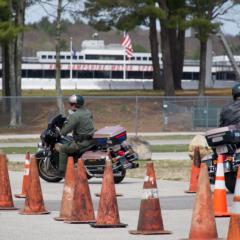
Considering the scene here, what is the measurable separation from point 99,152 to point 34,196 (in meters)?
4.84

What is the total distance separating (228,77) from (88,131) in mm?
74008

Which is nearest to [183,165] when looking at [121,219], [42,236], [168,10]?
[121,219]

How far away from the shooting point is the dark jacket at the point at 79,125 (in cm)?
1738

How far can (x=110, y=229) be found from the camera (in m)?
11.2

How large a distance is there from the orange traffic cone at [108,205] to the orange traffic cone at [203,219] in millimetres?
1481

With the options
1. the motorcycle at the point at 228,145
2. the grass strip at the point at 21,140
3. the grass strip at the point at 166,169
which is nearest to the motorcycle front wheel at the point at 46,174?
the grass strip at the point at 166,169

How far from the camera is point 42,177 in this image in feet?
60.1

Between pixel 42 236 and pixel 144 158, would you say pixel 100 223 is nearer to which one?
pixel 42 236

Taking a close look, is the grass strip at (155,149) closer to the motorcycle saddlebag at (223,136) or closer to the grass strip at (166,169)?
the grass strip at (166,169)

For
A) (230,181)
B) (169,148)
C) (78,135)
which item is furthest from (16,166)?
(169,148)

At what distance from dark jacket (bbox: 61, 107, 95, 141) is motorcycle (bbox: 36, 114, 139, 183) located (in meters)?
0.17

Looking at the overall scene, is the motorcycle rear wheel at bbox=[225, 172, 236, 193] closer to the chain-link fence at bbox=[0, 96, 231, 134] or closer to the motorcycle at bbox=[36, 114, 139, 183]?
the motorcycle at bbox=[36, 114, 139, 183]

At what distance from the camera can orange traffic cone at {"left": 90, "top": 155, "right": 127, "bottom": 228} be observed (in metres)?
11.2

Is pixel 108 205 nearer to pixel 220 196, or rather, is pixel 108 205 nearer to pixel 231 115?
pixel 220 196
